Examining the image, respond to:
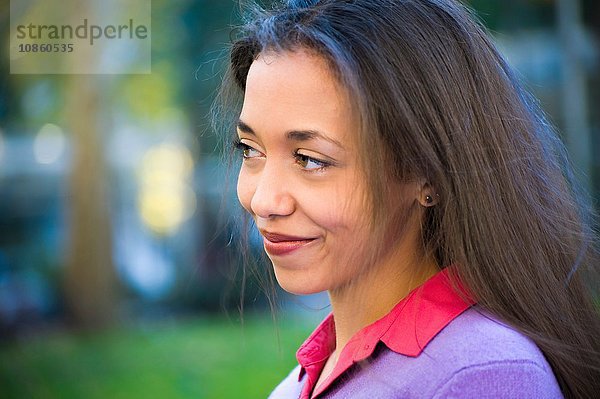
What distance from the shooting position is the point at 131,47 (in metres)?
11.0

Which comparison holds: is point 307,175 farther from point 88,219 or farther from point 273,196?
point 88,219

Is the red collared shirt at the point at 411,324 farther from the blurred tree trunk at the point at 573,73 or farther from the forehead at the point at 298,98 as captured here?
the blurred tree trunk at the point at 573,73

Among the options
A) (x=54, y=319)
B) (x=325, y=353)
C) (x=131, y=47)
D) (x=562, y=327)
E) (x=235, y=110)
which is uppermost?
(x=131, y=47)

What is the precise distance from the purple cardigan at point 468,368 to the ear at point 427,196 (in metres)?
0.25

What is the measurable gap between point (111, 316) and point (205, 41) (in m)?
5.30

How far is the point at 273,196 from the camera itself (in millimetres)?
1734

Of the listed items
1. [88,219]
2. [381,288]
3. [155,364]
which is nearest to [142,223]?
[88,219]

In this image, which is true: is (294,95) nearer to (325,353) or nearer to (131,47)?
(325,353)

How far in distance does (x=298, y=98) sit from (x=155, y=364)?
17.7 feet

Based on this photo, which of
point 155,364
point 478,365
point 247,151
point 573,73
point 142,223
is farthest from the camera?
point 142,223

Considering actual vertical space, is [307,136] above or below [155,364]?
above

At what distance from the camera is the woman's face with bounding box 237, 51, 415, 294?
66.6 inches

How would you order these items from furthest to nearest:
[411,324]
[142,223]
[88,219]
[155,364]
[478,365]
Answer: [142,223] < [88,219] < [155,364] < [411,324] < [478,365]

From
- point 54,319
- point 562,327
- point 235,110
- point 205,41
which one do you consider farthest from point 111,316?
point 562,327
